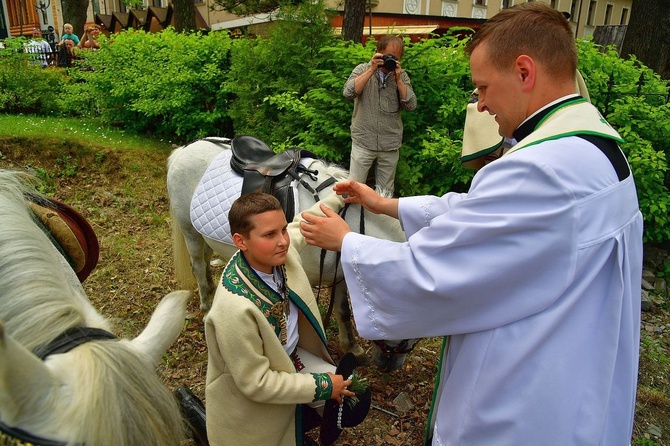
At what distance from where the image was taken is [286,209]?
3105 mm

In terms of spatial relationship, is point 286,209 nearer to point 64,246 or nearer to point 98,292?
point 64,246

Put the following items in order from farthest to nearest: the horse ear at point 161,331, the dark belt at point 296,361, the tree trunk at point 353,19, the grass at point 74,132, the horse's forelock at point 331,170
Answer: the grass at point 74,132 < the tree trunk at point 353,19 < the horse's forelock at point 331,170 < the dark belt at point 296,361 < the horse ear at point 161,331

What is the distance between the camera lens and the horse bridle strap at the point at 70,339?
1242 mm

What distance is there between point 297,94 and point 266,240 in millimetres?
4751

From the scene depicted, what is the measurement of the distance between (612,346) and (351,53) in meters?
Result: 5.02

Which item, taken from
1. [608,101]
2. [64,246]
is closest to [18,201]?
[64,246]

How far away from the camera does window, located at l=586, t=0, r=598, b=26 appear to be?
97.9 ft

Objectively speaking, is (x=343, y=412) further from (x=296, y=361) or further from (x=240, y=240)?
(x=240, y=240)

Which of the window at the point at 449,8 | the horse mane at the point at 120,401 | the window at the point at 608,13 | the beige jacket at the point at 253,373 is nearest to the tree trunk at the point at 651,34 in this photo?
the beige jacket at the point at 253,373

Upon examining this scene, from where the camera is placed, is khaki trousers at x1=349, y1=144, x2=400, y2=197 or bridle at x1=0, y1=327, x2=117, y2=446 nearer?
bridle at x1=0, y1=327, x2=117, y2=446

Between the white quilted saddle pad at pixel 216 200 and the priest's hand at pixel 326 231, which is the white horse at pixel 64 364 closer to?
the priest's hand at pixel 326 231

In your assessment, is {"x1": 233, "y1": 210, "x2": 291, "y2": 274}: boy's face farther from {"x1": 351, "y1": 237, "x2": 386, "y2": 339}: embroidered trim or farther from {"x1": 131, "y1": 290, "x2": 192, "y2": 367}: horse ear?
{"x1": 351, "y1": 237, "x2": 386, "y2": 339}: embroidered trim

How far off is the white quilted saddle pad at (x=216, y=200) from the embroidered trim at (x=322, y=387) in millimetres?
1712

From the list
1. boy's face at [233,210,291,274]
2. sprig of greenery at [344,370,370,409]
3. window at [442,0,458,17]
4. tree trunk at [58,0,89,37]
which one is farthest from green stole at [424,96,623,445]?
window at [442,0,458,17]
